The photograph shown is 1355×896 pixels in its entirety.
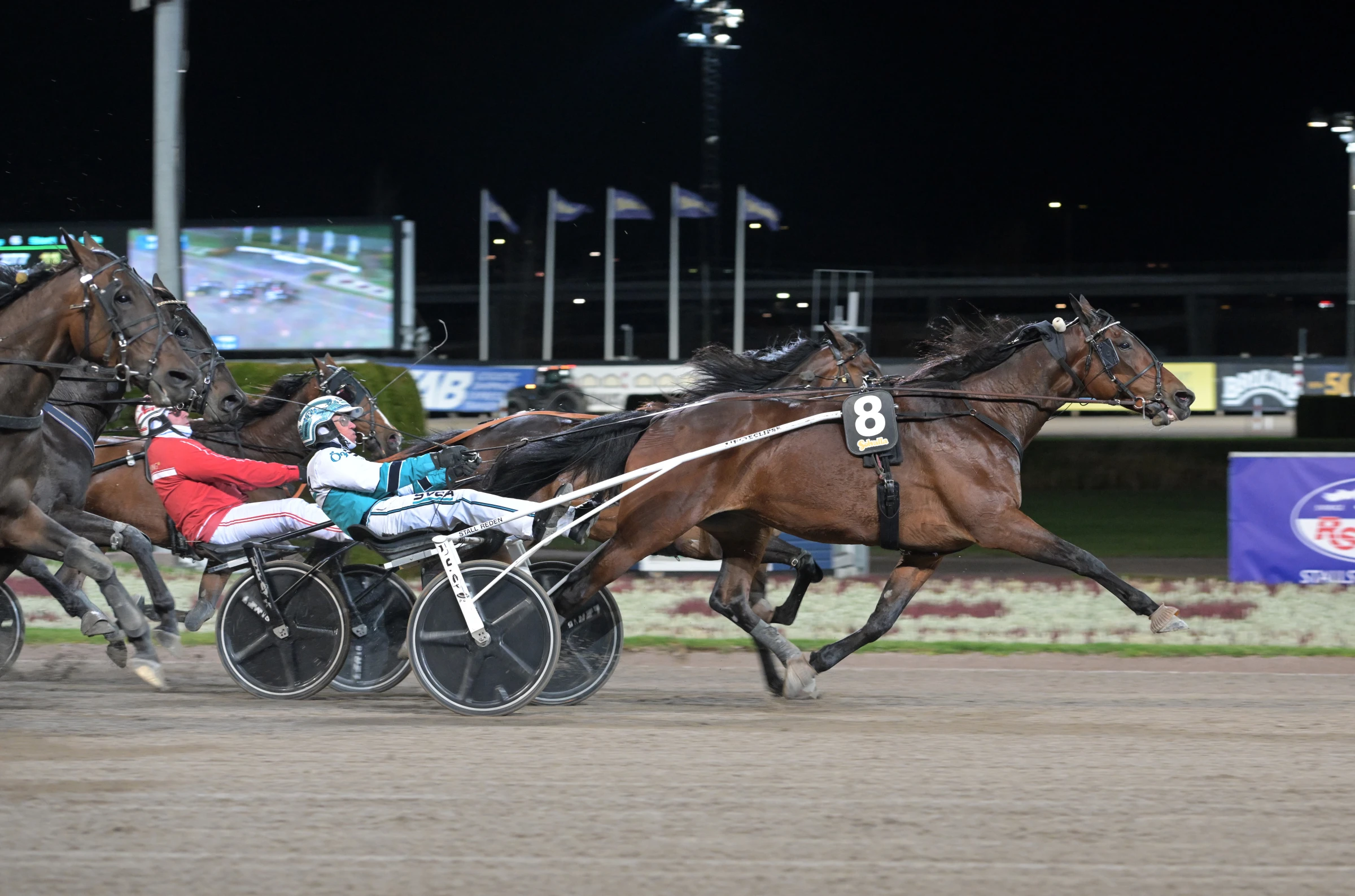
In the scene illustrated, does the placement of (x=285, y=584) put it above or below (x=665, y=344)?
below

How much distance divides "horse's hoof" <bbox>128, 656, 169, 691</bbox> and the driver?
1.03 metres

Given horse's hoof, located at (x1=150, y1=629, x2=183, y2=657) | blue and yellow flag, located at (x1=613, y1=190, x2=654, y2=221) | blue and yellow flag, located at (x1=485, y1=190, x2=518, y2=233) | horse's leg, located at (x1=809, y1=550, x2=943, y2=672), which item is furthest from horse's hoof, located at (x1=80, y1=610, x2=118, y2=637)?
blue and yellow flag, located at (x1=485, y1=190, x2=518, y2=233)

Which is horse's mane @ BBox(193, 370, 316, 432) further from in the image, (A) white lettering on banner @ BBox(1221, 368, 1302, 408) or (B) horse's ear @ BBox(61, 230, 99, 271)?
(A) white lettering on banner @ BBox(1221, 368, 1302, 408)

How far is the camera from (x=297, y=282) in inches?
711

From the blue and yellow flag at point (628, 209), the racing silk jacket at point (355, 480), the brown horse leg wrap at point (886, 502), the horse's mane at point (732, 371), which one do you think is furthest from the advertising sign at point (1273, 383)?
the racing silk jacket at point (355, 480)

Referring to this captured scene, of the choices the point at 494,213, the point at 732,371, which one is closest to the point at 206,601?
the point at 732,371

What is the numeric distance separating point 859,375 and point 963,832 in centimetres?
320

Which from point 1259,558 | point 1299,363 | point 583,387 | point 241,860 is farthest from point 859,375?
point 1299,363

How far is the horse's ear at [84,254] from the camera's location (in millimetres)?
5189

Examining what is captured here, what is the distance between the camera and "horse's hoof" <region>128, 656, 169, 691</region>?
5.57 metres

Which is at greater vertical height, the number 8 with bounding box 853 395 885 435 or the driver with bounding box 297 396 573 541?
the number 8 with bounding box 853 395 885 435

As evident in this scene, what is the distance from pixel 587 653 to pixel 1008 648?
110 inches

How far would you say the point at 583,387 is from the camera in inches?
1113

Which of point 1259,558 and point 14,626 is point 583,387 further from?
point 14,626
